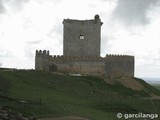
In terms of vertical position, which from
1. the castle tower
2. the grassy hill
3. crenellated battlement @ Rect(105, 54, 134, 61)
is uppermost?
the castle tower

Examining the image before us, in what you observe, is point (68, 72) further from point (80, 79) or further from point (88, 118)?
point (88, 118)

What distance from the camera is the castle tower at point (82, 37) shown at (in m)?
61.9

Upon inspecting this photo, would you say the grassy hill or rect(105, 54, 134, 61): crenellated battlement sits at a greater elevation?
rect(105, 54, 134, 61): crenellated battlement

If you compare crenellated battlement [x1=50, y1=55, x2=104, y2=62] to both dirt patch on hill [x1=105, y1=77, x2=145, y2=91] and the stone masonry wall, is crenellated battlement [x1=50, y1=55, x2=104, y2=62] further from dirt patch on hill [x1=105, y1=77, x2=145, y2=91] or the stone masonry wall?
dirt patch on hill [x1=105, y1=77, x2=145, y2=91]

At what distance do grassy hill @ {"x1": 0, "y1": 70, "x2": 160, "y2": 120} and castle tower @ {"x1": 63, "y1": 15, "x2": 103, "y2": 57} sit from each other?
32.0 ft

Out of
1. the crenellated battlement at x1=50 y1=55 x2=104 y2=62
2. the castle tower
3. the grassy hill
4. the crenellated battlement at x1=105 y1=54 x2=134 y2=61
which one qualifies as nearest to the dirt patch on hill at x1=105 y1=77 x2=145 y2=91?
the grassy hill

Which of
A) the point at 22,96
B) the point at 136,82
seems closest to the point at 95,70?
the point at 136,82

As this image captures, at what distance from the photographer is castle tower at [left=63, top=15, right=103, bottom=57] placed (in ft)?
203

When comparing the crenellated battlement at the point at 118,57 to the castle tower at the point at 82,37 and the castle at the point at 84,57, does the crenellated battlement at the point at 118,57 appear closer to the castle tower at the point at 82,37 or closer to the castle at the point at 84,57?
the castle at the point at 84,57

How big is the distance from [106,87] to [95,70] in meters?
9.25

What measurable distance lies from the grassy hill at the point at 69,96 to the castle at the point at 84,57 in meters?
5.26

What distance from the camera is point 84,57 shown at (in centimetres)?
5788

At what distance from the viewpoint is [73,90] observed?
43.2 meters

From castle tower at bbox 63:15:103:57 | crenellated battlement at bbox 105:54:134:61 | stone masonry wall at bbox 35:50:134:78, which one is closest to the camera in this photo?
stone masonry wall at bbox 35:50:134:78
